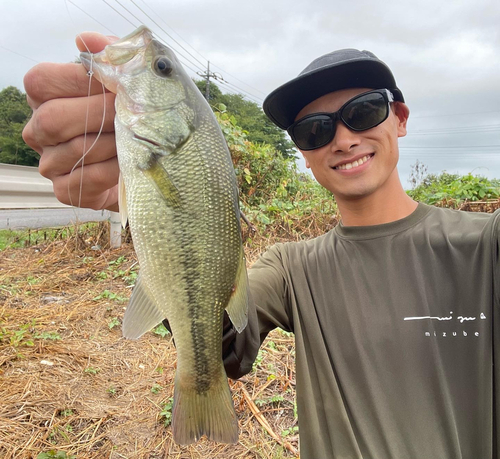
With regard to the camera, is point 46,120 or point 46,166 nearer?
point 46,120

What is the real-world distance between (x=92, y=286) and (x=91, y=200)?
154 inches

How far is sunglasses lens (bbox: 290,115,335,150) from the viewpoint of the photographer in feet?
6.47

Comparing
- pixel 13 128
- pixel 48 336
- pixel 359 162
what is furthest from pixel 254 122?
pixel 359 162

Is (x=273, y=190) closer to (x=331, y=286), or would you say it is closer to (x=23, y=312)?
(x=23, y=312)

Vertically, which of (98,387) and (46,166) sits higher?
(46,166)

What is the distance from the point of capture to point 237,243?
4.89ft

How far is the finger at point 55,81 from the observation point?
1.37 m

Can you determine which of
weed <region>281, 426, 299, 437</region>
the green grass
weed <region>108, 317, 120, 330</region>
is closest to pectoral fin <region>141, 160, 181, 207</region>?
weed <region>281, 426, 299, 437</region>

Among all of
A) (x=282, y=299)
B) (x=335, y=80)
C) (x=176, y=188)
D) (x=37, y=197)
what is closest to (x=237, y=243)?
(x=176, y=188)

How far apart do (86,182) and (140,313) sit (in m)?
0.58

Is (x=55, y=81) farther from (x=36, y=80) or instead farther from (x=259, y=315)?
(x=259, y=315)

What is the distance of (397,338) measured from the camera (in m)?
1.71

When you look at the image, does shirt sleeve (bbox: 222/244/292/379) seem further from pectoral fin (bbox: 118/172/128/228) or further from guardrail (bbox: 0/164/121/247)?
guardrail (bbox: 0/164/121/247)

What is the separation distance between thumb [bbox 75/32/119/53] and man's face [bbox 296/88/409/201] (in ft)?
3.69
